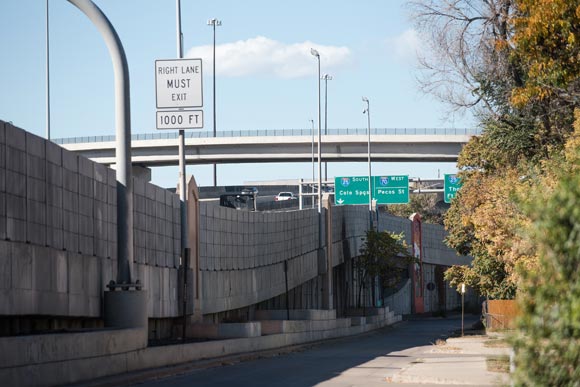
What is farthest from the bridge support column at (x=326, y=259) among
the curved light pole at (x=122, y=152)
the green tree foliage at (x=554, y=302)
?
the green tree foliage at (x=554, y=302)

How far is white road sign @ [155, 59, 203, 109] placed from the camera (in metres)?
28.5

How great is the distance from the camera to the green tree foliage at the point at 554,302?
6637 millimetres

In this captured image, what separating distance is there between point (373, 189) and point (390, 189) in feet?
4.20

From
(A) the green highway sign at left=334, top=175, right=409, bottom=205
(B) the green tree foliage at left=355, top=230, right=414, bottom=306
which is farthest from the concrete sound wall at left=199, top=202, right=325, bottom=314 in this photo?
(A) the green highway sign at left=334, top=175, right=409, bottom=205

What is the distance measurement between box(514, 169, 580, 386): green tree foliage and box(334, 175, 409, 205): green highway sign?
242 feet

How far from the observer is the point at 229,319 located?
41625 millimetres

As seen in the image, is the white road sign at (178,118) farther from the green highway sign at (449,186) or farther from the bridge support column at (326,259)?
the green highway sign at (449,186)

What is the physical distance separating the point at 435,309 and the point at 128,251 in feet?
276

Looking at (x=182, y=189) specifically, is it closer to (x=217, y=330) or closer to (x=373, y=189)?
(x=217, y=330)

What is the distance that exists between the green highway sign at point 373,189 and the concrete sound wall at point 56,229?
171ft

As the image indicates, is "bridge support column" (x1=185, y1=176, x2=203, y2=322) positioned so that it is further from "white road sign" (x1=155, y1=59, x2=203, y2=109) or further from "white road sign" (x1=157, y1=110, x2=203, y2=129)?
"white road sign" (x1=155, y1=59, x2=203, y2=109)

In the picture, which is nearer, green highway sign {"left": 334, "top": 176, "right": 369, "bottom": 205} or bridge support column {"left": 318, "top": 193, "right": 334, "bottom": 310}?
bridge support column {"left": 318, "top": 193, "right": 334, "bottom": 310}

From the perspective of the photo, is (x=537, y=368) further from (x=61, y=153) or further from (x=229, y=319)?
(x=229, y=319)

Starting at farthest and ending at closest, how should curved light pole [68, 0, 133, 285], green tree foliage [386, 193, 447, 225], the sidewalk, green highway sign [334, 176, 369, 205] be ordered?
green tree foliage [386, 193, 447, 225] → green highway sign [334, 176, 369, 205] → the sidewalk → curved light pole [68, 0, 133, 285]
